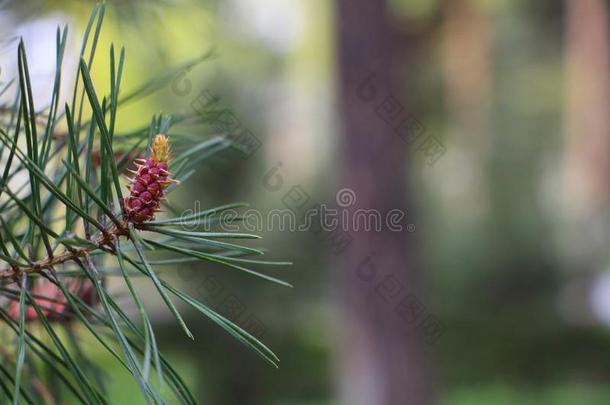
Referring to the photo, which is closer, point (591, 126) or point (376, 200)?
point (376, 200)

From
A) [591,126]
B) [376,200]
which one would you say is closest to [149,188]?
[376,200]

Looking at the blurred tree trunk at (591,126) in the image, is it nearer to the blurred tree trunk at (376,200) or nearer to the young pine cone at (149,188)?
the blurred tree trunk at (376,200)

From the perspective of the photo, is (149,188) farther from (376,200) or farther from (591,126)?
(591,126)

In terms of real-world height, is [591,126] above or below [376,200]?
above

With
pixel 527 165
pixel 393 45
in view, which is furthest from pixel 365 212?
pixel 527 165

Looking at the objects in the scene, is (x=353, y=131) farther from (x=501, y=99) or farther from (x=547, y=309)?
(x=501, y=99)

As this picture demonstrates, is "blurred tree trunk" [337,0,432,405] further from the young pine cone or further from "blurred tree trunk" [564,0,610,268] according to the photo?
"blurred tree trunk" [564,0,610,268]
